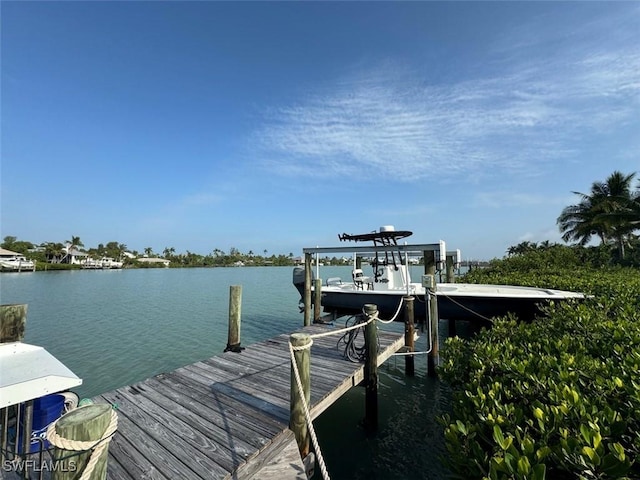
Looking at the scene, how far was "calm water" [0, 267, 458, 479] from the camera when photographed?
4809 mm

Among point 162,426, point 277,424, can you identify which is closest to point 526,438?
point 277,424

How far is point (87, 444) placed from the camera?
1.46m

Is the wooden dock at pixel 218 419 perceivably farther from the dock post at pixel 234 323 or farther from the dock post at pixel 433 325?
the dock post at pixel 433 325

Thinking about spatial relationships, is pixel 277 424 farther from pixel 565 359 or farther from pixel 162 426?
pixel 565 359

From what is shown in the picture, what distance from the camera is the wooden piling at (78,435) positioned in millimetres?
1425

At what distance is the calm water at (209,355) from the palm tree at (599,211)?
21973 mm

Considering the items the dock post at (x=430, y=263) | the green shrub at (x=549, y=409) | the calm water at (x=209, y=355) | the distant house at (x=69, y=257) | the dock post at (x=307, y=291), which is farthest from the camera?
the distant house at (x=69, y=257)

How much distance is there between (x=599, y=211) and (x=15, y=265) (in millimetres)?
90862

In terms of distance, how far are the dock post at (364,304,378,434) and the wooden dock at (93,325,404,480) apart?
20 cm

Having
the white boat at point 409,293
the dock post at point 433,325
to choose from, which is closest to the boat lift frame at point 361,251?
the white boat at point 409,293

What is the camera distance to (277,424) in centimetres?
347

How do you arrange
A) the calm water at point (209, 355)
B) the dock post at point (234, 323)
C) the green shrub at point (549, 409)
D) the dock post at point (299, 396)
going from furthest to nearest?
the dock post at point (234, 323) → the calm water at point (209, 355) → the dock post at point (299, 396) → the green shrub at point (549, 409)

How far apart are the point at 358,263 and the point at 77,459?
14.7 meters

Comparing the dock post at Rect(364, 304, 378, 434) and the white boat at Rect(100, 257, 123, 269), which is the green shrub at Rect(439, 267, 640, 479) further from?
the white boat at Rect(100, 257, 123, 269)
